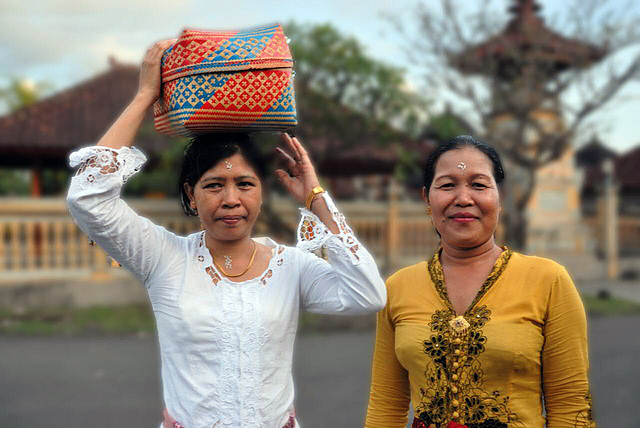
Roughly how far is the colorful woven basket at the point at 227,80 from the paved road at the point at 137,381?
11.3 feet

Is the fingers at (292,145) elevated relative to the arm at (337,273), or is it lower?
elevated

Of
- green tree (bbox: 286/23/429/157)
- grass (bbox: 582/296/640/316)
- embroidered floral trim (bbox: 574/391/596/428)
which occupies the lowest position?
grass (bbox: 582/296/640/316)

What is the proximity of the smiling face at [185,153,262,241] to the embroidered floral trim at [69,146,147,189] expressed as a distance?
217 millimetres

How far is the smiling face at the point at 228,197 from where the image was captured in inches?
78.3

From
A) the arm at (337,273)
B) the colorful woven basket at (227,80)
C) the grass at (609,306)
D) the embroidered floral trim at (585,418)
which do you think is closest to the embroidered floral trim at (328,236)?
the arm at (337,273)

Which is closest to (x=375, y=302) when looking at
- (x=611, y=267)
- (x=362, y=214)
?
(x=362, y=214)

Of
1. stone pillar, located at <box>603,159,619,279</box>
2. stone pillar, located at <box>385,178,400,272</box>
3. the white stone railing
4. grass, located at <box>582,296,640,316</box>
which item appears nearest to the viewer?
the white stone railing

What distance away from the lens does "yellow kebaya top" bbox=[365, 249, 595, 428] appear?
1891 millimetres

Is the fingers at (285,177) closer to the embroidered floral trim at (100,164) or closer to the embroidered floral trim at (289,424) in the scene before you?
the embroidered floral trim at (100,164)

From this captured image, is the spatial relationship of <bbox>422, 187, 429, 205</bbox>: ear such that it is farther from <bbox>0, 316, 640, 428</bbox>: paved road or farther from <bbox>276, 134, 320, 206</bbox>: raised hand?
<bbox>0, 316, 640, 428</bbox>: paved road

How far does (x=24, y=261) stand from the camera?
9.74 metres

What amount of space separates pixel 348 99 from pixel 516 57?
2901 mm

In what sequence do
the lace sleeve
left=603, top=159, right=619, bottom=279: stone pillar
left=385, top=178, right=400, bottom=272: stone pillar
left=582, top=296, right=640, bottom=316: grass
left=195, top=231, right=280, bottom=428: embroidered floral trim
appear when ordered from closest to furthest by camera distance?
the lace sleeve < left=195, top=231, right=280, bottom=428: embroidered floral trim < left=582, top=296, right=640, bottom=316: grass < left=385, top=178, right=400, bottom=272: stone pillar < left=603, top=159, right=619, bottom=279: stone pillar

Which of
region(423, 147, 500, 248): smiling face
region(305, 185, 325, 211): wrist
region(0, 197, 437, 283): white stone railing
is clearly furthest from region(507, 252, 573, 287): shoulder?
region(0, 197, 437, 283): white stone railing
